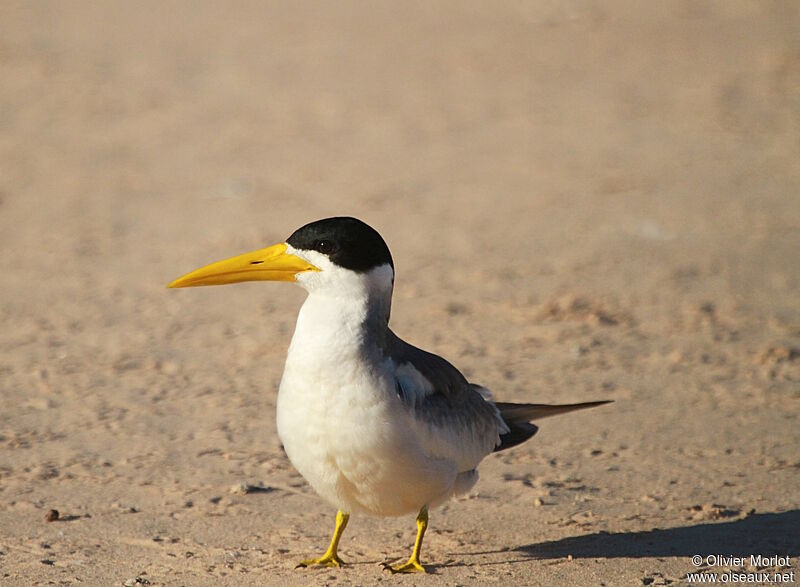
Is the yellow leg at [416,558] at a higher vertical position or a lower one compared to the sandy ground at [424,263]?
lower

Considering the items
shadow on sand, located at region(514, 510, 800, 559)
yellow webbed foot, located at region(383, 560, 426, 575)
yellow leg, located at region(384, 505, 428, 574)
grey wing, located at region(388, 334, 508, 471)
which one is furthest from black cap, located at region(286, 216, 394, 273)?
shadow on sand, located at region(514, 510, 800, 559)

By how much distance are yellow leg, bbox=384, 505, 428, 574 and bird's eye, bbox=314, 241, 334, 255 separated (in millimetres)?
1113

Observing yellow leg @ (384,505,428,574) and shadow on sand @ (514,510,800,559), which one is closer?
yellow leg @ (384,505,428,574)

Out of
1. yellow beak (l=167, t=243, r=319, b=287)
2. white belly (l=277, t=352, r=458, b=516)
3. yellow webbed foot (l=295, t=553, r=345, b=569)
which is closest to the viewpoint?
white belly (l=277, t=352, r=458, b=516)

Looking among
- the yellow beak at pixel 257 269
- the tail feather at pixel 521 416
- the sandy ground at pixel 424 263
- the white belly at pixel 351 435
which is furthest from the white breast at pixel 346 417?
the tail feather at pixel 521 416

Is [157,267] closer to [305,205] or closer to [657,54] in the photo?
[305,205]

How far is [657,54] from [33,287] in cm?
966

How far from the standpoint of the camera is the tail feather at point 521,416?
520cm

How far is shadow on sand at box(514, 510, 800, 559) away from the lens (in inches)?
192

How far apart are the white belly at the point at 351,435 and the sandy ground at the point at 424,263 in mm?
391

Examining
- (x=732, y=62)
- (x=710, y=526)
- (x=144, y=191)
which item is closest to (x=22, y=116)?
(x=144, y=191)

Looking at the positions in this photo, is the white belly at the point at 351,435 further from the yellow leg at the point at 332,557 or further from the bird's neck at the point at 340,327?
the yellow leg at the point at 332,557

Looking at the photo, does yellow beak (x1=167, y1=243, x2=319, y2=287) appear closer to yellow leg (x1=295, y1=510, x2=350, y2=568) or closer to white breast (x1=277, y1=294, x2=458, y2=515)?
white breast (x1=277, y1=294, x2=458, y2=515)

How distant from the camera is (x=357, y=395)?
4348 mm
